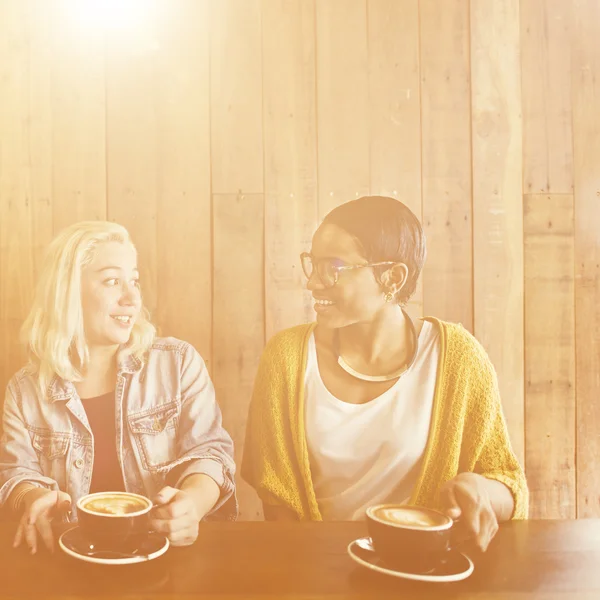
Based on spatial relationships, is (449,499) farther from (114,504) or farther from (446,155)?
(446,155)

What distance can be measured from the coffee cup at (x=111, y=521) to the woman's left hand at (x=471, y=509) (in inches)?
18.0

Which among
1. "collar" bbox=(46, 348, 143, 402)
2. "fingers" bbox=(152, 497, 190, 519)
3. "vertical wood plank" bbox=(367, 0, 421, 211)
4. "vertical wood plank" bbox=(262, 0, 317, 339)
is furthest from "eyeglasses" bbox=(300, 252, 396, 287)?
"fingers" bbox=(152, 497, 190, 519)

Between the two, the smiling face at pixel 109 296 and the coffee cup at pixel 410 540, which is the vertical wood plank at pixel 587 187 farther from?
the smiling face at pixel 109 296

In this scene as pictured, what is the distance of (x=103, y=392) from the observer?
132cm

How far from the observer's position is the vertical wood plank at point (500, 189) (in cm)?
142

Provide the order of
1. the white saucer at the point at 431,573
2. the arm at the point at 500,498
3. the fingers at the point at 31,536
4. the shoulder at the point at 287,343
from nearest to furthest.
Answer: the white saucer at the point at 431,573 → the fingers at the point at 31,536 → the arm at the point at 500,498 → the shoulder at the point at 287,343

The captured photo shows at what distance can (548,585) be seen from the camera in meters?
0.80

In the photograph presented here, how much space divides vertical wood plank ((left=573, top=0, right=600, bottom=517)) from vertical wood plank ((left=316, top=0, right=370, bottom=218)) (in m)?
0.49

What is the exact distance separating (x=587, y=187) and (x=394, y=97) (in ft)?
1.61

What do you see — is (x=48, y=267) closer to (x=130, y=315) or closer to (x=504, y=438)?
(x=130, y=315)

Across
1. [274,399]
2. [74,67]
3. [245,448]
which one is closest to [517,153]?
[274,399]

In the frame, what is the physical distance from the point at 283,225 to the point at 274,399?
399 millimetres

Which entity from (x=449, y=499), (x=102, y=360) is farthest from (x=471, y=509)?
(x=102, y=360)

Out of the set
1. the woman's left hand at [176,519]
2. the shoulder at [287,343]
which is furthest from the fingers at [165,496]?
the shoulder at [287,343]
